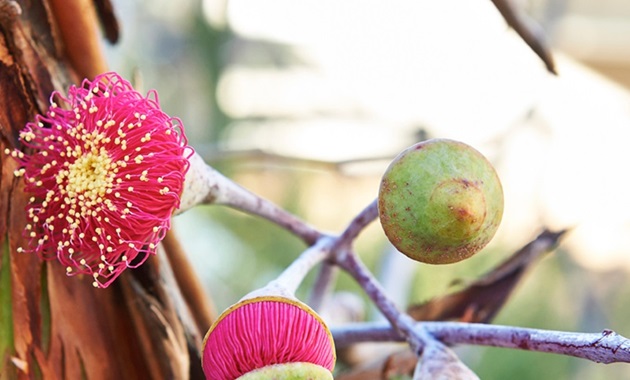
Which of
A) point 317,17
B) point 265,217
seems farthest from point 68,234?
point 317,17

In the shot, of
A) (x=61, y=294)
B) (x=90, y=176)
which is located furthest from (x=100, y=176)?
(x=61, y=294)

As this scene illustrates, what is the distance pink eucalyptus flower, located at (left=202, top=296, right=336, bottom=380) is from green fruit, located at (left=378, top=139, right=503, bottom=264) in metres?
0.09

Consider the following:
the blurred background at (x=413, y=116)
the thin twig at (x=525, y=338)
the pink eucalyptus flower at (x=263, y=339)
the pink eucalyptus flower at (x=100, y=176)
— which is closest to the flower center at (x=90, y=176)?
the pink eucalyptus flower at (x=100, y=176)

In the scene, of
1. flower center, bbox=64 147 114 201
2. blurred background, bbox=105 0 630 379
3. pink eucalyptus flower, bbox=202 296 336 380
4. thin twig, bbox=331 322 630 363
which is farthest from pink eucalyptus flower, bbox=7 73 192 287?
blurred background, bbox=105 0 630 379

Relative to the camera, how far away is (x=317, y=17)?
2309 millimetres

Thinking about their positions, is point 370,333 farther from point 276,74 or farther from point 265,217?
point 276,74

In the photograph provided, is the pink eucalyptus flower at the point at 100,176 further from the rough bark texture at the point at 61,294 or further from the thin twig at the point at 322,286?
the thin twig at the point at 322,286

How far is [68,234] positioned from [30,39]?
0.17 metres

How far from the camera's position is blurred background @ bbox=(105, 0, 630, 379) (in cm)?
172

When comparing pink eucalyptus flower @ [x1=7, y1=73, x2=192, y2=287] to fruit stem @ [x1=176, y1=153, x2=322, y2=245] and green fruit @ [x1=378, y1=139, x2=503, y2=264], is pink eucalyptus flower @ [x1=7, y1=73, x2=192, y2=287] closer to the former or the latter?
fruit stem @ [x1=176, y1=153, x2=322, y2=245]

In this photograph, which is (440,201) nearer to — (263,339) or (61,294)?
(263,339)

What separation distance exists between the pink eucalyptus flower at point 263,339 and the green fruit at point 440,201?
0.09 meters

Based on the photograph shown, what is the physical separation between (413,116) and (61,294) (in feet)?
5.00

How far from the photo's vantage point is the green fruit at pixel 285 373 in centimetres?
50
